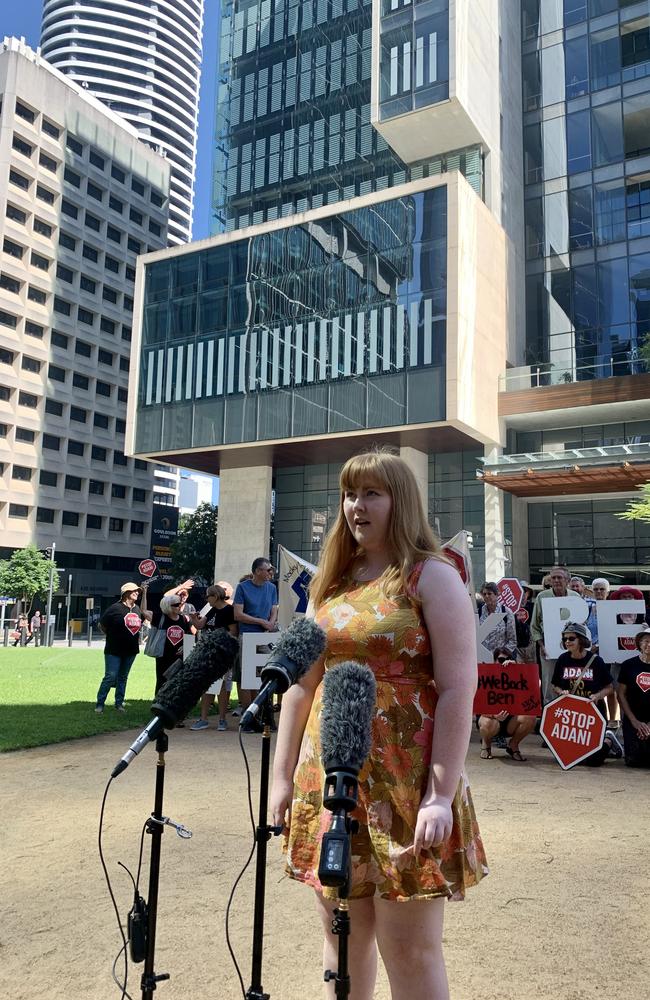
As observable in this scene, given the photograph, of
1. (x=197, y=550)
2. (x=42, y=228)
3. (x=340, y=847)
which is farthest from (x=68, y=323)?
(x=340, y=847)

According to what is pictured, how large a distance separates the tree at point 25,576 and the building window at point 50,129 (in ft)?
119

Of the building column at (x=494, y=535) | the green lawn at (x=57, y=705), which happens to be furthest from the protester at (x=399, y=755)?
the building column at (x=494, y=535)

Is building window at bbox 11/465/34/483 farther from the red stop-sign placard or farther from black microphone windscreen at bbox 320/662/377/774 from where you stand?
black microphone windscreen at bbox 320/662/377/774

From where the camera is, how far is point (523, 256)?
40.3 meters

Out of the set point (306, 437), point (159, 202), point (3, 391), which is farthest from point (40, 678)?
point (159, 202)

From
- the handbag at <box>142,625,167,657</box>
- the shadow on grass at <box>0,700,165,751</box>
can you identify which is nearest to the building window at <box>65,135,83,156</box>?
the shadow on grass at <box>0,700,165,751</box>

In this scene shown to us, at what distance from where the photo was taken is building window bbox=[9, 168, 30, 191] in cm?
6309

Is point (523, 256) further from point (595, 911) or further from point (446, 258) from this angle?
point (595, 911)

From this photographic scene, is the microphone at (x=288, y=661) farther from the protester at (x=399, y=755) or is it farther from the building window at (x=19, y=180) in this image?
the building window at (x=19, y=180)

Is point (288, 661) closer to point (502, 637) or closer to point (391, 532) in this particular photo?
point (391, 532)

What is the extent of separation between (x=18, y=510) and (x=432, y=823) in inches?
2551

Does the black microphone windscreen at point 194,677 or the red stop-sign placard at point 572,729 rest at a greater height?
the black microphone windscreen at point 194,677

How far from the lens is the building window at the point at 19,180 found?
207 ft

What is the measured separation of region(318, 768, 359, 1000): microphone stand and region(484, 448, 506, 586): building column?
3411cm
